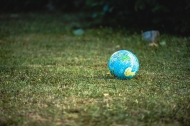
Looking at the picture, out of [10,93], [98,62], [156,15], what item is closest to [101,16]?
[156,15]

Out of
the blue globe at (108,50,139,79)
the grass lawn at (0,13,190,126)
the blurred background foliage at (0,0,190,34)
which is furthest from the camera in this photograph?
the blurred background foliage at (0,0,190,34)

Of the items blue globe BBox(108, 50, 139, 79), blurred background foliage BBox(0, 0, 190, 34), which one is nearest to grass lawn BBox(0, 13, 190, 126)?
blue globe BBox(108, 50, 139, 79)

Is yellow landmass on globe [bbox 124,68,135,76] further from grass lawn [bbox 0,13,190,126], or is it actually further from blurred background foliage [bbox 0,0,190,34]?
blurred background foliage [bbox 0,0,190,34]

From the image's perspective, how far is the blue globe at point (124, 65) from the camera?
4.68 meters

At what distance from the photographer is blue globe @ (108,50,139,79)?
468 cm

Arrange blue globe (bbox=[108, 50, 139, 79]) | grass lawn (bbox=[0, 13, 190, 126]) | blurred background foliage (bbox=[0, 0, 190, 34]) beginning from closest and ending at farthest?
grass lawn (bbox=[0, 13, 190, 126]), blue globe (bbox=[108, 50, 139, 79]), blurred background foliage (bbox=[0, 0, 190, 34])

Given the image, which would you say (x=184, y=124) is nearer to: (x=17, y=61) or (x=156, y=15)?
(x=17, y=61)

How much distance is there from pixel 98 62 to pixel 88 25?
5.20 m

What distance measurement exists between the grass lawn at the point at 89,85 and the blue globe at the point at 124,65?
0.13 meters

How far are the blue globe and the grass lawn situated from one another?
126mm

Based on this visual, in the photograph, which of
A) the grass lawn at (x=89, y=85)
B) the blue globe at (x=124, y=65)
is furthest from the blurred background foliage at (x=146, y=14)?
the blue globe at (x=124, y=65)

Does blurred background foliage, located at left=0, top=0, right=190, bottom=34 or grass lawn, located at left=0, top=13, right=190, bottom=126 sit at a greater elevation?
blurred background foliage, located at left=0, top=0, right=190, bottom=34

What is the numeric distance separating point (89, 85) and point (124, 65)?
61 centimetres

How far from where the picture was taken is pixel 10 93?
4.20m
